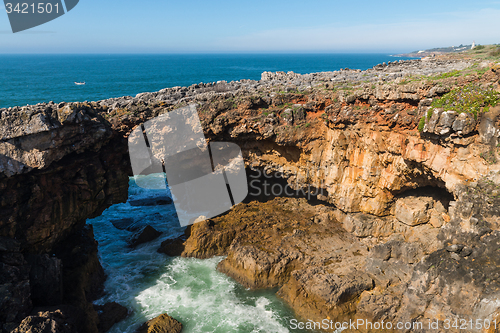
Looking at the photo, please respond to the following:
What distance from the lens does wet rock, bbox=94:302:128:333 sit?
16.5m

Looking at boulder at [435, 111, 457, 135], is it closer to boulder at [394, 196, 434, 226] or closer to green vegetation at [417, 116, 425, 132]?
green vegetation at [417, 116, 425, 132]

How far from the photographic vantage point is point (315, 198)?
25.2m

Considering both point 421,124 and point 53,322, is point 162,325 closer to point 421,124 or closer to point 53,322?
point 53,322

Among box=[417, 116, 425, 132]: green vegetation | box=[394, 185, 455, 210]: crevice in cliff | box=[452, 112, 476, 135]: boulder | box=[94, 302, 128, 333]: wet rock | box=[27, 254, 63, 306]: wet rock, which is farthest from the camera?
box=[394, 185, 455, 210]: crevice in cliff

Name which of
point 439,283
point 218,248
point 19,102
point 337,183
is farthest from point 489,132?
point 19,102

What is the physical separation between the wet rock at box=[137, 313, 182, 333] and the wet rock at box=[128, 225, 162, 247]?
9122 mm

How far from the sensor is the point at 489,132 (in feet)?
47.9

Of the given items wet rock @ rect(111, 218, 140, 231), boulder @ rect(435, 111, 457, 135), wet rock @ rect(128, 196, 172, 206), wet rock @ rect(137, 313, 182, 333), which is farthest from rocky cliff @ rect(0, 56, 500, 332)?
wet rock @ rect(128, 196, 172, 206)

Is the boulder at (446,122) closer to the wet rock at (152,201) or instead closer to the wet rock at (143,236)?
the wet rock at (143,236)

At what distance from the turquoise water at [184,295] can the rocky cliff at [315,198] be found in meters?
0.97

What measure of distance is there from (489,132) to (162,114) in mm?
19500

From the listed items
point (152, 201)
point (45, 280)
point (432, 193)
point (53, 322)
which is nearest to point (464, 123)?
point (432, 193)

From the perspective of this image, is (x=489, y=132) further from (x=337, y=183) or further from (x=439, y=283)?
(x=337, y=183)

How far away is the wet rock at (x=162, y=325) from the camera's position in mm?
15930
